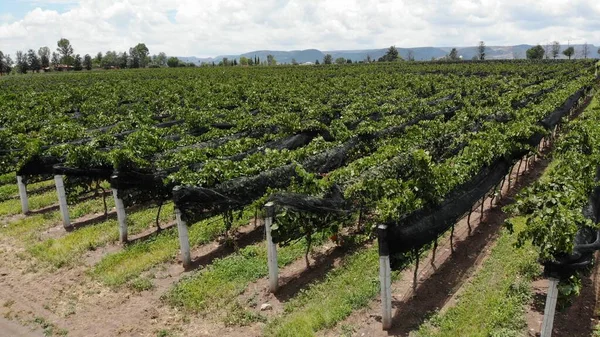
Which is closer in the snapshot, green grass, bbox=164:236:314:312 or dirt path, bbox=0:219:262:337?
dirt path, bbox=0:219:262:337

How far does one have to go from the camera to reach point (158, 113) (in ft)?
93.0

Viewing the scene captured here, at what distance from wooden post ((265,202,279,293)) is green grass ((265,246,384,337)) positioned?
585mm

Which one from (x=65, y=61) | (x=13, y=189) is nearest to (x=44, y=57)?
(x=65, y=61)

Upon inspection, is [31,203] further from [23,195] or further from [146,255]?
[146,255]

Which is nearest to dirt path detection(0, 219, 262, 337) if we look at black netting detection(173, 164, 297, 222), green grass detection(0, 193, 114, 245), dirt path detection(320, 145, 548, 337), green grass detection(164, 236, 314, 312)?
green grass detection(164, 236, 314, 312)

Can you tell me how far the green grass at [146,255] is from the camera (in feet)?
34.5

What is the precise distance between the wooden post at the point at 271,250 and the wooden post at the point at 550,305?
500 centimetres

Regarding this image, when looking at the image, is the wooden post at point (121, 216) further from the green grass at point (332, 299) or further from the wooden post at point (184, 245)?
the green grass at point (332, 299)

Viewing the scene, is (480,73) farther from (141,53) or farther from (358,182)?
(141,53)

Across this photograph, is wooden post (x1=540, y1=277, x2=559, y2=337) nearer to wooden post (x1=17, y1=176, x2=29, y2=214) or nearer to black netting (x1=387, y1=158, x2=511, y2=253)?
black netting (x1=387, y1=158, x2=511, y2=253)

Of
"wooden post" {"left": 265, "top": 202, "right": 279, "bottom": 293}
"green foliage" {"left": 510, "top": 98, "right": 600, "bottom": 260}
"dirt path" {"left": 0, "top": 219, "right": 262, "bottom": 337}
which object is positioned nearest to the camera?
"green foliage" {"left": 510, "top": 98, "right": 600, "bottom": 260}

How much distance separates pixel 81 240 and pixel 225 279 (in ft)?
16.1

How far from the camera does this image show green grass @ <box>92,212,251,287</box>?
10.5m

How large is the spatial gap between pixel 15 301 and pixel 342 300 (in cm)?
704
